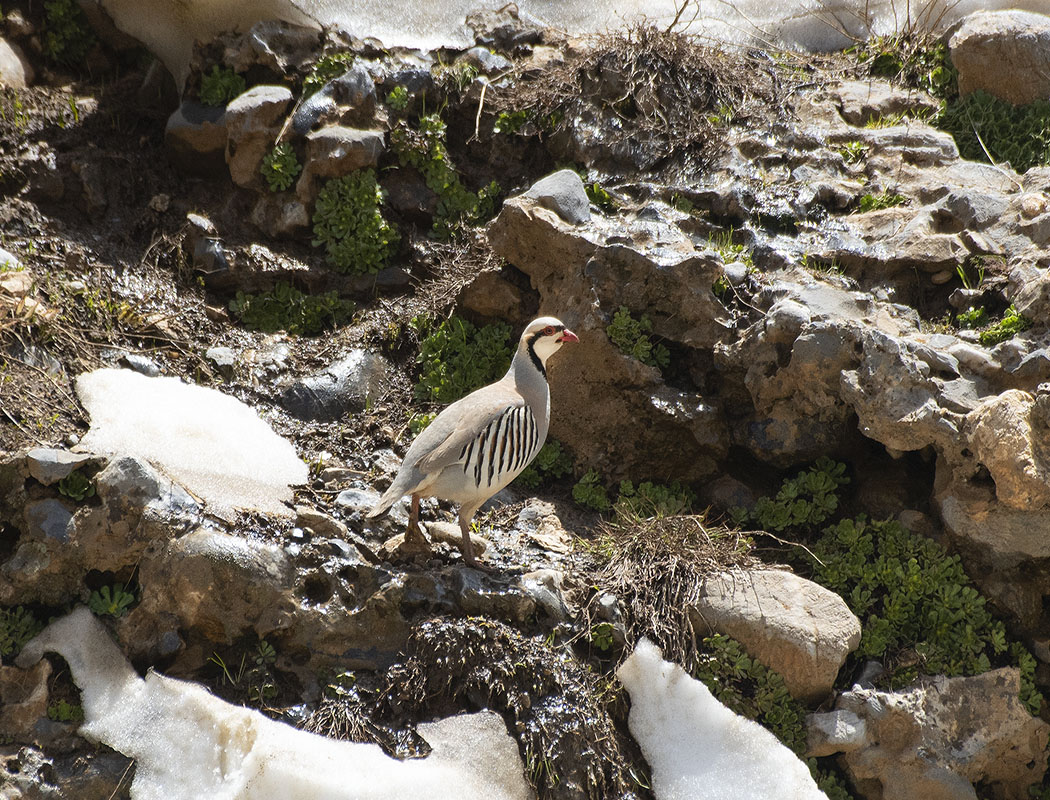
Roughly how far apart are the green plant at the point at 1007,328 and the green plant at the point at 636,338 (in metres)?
1.79

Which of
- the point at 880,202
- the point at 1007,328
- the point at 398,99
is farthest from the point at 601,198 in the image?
the point at 1007,328

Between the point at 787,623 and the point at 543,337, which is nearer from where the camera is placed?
the point at 787,623

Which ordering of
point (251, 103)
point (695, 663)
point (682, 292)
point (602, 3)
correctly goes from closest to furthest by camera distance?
1. point (695, 663)
2. point (682, 292)
3. point (251, 103)
4. point (602, 3)

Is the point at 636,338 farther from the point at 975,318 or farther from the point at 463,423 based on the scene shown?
the point at 975,318

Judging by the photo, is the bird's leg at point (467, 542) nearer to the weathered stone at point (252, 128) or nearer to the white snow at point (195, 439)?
the white snow at point (195, 439)

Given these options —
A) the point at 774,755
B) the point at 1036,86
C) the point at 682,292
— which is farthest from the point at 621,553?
the point at 1036,86

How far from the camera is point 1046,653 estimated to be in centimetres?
479

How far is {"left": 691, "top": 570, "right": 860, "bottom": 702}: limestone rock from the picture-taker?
4586 mm

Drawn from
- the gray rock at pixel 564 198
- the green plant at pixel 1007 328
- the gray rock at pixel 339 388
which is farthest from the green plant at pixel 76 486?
the green plant at pixel 1007 328

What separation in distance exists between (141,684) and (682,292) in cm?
363

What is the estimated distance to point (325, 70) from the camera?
290 inches

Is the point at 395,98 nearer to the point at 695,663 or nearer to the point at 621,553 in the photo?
the point at 621,553

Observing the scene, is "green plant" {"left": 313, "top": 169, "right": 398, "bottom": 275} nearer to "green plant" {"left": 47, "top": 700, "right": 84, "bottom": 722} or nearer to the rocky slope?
the rocky slope

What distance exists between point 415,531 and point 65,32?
5.93m
